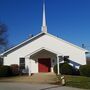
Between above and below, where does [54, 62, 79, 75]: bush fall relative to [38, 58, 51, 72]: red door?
below

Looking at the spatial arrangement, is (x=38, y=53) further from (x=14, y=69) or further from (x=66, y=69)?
(x=66, y=69)

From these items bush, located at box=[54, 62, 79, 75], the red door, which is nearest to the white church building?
the red door

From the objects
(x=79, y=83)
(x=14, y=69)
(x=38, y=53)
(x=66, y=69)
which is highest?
(x=38, y=53)

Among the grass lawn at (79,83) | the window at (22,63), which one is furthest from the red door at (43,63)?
the grass lawn at (79,83)

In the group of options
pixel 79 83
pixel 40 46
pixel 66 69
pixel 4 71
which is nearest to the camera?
pixel 79 83

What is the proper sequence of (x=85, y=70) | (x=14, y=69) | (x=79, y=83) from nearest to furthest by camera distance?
(x=79, y=83), (x=85, y=70), (x=14, y=69)

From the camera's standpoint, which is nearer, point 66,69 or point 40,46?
point 66,69

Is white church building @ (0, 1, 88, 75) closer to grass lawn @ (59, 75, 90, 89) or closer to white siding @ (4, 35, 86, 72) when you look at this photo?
white siding @ (4, 35, 86, 72)

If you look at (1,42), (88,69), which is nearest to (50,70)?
(88,69)

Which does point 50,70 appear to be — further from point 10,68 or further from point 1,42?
point 1,42

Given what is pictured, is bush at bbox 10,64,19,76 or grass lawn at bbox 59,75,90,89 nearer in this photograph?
grass lawn at bbox 59,75,90,89

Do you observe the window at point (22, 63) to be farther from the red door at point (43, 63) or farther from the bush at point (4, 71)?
the bush at point (4, 71)

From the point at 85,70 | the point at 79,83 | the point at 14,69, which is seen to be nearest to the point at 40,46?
the point at 14,69

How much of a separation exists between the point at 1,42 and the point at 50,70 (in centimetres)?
2488
